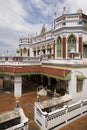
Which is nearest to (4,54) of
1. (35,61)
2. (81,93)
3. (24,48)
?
(35,61)

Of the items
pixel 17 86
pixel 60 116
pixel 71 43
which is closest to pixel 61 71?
pixel 60 116

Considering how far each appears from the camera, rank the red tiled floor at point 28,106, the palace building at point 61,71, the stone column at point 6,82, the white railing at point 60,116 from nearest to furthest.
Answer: the white railing at point 60,116 < the red tiled floor at point 28,106 < the palace building at point 61,71 < the stone column at point 6,82

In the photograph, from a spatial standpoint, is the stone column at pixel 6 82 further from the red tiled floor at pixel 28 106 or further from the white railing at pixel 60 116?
the white railing at pixel 60 116

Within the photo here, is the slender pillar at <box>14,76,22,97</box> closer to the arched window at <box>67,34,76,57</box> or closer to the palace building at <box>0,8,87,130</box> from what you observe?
the palace building at <box>0,8,87,130</box>

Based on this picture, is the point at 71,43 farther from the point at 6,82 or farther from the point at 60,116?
the point at 60,116

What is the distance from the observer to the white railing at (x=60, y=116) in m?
8.04

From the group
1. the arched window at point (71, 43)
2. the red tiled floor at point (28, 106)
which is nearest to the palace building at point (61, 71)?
the arched window at point (71, 43)

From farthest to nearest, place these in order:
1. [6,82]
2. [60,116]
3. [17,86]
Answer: [6,82], [17,86], [60,116]

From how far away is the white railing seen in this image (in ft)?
26.4

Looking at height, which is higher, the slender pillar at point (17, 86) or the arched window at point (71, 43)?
the arched window at point (71, 43)

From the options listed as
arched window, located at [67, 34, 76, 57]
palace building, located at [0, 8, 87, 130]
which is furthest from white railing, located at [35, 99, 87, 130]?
arched window, located at [67, 34, 76, 57]

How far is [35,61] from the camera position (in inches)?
633

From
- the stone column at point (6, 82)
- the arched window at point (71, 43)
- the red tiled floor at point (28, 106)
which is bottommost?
the red tiled floor at point (28, 106)

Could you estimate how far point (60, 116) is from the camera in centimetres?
877
